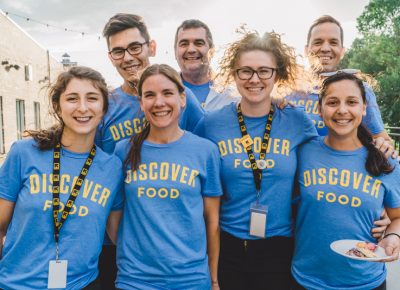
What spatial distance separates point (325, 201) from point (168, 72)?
53.5 inches

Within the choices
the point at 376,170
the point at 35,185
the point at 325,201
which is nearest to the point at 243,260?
the point at 325,201

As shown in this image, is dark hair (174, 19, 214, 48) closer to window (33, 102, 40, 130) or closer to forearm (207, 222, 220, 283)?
forearm (207, 222, 220, 283)

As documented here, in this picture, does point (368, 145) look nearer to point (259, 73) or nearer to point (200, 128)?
point (259, 73)

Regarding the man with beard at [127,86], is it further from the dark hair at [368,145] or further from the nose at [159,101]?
the dark hair at [368,145]

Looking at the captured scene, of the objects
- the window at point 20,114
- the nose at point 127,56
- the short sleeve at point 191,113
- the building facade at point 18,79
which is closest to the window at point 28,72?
the building facade at point 18,79

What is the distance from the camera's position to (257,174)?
256 centimetres

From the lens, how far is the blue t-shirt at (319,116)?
3.24 meters

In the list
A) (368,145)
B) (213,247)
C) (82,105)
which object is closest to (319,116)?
(368,145)

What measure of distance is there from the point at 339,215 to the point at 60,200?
1741mm

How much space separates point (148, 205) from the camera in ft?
7.54

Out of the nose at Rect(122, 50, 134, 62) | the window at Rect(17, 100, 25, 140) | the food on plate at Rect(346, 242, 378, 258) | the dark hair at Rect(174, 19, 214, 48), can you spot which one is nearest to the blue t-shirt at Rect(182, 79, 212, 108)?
the dark hair at Rect(174, 19, 214, 48)

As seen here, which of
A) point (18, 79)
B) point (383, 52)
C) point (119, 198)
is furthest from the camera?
point (383, 52)

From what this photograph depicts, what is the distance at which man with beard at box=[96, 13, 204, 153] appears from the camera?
2.93 meters

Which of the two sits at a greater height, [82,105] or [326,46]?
[326,46]
